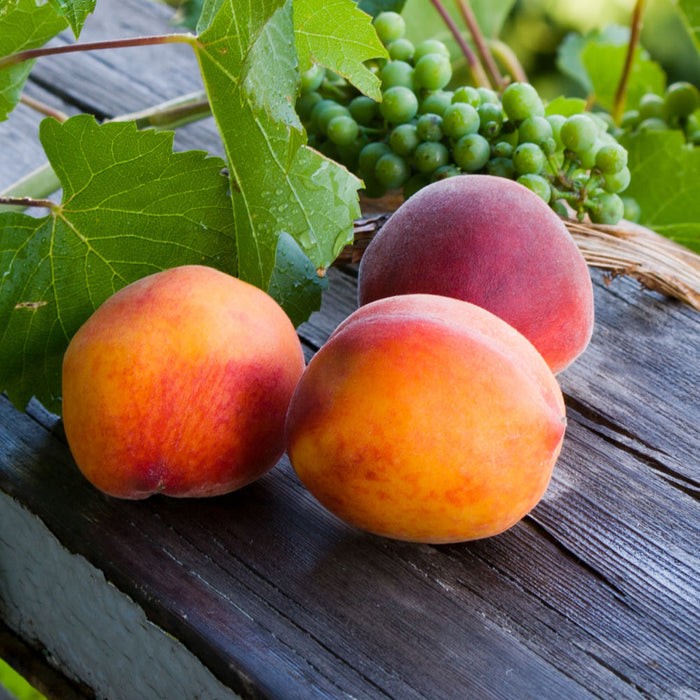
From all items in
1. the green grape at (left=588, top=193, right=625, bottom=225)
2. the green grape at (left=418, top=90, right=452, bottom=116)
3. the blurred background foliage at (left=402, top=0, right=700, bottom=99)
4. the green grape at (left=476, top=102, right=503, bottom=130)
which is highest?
the green grape at (left=418, top=90, right=452, bottom=116)

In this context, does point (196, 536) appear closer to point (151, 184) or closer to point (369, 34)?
point (151, 184)

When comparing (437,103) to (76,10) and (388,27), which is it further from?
(76,10)

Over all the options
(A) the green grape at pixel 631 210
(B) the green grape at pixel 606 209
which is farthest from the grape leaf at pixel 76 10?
(A) the green grape at pixel 631 210

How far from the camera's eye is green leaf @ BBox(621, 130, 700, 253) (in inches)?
43.9

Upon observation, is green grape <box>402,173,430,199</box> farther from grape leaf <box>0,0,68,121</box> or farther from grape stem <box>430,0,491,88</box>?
grape leaf <box>0,0,68,121</box>

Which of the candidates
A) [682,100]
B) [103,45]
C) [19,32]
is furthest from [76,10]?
[682,100]

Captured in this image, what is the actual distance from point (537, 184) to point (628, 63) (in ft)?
1.95

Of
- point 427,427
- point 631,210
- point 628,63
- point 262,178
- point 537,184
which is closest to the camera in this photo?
point 427,427

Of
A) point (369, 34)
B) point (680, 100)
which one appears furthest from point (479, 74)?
point (369, 34)

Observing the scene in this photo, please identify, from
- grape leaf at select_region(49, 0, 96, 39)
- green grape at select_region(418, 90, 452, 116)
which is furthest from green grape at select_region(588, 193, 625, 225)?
grape leaf at select_region(49, 0, 96, 39)

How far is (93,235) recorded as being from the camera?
722mm

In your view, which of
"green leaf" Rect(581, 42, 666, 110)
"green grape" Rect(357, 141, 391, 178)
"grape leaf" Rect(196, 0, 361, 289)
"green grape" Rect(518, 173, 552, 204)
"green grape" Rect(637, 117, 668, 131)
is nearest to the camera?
"grape leaf" Rect(196, 0, 361, 289)

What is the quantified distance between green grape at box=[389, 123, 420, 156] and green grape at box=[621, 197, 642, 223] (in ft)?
1.07

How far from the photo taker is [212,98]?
2.33 ft
